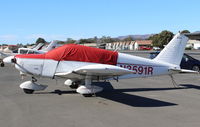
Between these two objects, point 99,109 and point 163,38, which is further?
point 163,38

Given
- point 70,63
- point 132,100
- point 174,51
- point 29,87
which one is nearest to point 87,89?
point 70,63

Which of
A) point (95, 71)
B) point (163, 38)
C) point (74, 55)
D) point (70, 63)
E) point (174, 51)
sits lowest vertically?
A: point (95, 71)

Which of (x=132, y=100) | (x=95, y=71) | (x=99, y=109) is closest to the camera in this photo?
(x=99, y=109)

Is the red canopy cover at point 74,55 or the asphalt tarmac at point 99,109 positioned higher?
the red canopy cover at point 74,55

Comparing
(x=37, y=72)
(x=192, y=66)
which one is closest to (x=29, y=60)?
(x=37, y=72)

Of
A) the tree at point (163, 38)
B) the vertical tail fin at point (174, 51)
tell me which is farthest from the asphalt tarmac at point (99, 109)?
the tree at point (163, 38)

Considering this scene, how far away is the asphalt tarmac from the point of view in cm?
529

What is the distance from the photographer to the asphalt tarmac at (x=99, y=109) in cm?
529

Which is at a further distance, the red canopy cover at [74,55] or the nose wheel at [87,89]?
the red canopy cover at [74,55]

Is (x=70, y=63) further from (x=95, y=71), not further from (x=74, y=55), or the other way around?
(x=95, y=71)

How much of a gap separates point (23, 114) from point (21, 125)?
0.91 meters

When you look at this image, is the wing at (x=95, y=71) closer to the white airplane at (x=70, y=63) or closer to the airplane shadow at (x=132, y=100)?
the white airplane at (x=70, y=63)

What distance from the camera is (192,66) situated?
17484 millimetres

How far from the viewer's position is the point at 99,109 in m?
6.55
